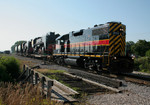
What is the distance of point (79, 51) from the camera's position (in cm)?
1464

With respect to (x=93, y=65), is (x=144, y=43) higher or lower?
higher

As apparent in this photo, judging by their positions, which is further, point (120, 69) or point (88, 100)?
point (120, 69)

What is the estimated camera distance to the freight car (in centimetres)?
1092

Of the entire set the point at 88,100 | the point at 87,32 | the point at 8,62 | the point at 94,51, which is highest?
the point at 87,32

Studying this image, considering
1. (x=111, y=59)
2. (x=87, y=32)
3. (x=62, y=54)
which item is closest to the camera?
(x=111, y=59)

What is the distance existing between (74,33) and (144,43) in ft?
175

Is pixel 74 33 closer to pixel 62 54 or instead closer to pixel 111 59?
pixel 62 54

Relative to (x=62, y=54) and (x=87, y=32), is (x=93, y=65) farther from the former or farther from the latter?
(x=62, y=54)

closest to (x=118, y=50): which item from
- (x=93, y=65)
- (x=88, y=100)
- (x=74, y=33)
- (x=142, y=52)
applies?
(x=93, y=65)

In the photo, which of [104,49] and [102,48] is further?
[102,48]

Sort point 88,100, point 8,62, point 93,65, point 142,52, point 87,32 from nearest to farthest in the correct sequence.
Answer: point 88,100 → point 8,62 → point 93,65 → point 87,32 → point 142,52

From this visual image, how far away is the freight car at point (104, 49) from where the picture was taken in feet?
35.8

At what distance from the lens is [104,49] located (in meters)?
11.6

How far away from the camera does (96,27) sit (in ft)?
41.3
